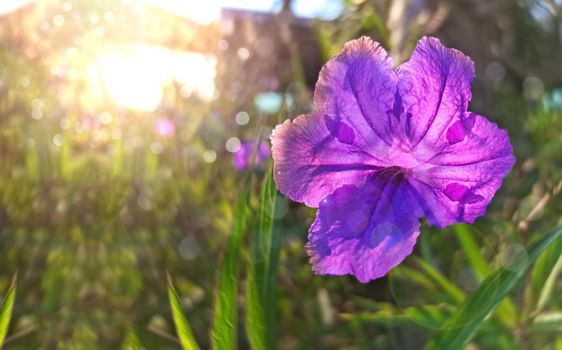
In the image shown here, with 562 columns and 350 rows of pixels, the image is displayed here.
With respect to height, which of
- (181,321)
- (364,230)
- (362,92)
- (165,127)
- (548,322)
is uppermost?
(362,92)

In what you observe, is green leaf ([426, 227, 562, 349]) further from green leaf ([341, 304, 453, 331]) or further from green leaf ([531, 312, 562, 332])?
green leaf ([531, 312, 562, 332])

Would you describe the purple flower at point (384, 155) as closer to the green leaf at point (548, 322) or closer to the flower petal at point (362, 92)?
the flower petal at point (362, 92)

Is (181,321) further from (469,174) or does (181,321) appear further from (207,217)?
(207,217)

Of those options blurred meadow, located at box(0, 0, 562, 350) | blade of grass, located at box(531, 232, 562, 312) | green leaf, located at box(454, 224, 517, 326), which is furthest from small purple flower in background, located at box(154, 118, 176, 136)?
blade of grass, located at box(531, 232, 562, 312)

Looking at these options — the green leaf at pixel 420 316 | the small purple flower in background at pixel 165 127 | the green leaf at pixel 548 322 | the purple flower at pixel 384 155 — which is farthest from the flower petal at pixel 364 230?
the small purple flower in background at pixel 165 127

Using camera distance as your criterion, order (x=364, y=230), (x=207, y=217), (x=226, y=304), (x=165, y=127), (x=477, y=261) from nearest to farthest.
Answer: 1. (x=364, y=230)
2. (x=226, y=304)
3. (x=477, y=261)
4. (x=207, y=217)
5. (x=165, y=127)

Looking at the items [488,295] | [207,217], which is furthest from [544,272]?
[207,217]
